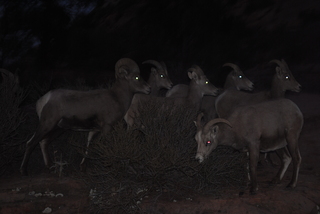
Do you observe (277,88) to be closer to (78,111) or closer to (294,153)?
(294,153)

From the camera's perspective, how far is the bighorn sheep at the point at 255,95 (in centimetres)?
923

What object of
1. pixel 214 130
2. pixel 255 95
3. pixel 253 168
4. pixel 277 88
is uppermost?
pixel 214 130

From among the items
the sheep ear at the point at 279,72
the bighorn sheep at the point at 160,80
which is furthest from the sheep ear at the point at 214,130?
the bighorn sheep at the point at 160,80

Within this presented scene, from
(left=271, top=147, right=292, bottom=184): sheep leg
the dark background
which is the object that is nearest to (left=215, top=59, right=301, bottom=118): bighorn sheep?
(left=271, top=147, right=292, bottom=184): sheep leg

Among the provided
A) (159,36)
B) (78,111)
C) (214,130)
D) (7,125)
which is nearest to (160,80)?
(78,111)

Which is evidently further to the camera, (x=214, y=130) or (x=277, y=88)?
(x=277, y=88)

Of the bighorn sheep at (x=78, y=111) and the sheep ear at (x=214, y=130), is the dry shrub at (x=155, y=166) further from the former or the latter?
the bighorn sheep at (x=78, y=111)

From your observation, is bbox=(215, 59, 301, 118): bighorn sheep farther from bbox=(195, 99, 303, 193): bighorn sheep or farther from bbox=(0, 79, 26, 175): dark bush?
bbox=(0, 79, 26, 175): dark bush

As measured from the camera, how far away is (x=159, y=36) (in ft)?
81.8

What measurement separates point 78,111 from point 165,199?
2.50 m

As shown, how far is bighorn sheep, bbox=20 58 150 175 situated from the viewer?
7.44 metres

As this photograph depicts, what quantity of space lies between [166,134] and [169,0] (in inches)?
822

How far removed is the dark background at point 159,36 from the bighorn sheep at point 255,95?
35.9 feet

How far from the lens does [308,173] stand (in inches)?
328
